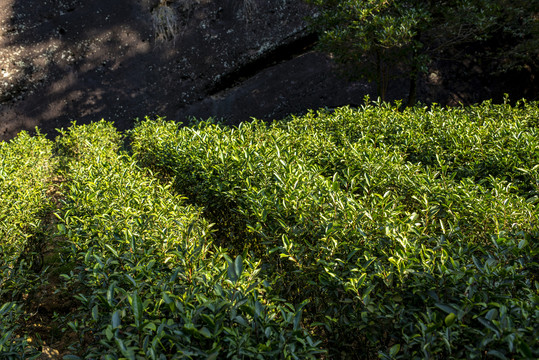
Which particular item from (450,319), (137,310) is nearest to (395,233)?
(450,319)

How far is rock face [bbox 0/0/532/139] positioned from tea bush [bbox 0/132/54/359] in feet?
19.1

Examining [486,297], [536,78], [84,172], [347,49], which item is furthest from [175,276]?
[536,78]

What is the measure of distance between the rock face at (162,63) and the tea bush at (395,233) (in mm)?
6241

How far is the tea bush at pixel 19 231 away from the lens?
289 cm

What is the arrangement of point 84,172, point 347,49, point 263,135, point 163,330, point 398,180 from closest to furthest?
1. point 163,330
2. point 398,180
3. point 84,172
4. point 263,135
5. point 347,49

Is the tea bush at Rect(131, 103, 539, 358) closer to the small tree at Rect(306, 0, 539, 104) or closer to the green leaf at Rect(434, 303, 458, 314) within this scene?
→ the green leaf at Rect(434, 303, 458, 314)

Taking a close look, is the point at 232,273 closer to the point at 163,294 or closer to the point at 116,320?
the point at 163,294

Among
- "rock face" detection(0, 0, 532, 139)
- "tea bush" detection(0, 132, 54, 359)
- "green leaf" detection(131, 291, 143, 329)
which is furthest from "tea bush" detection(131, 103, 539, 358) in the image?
"rock face" detection(0, 0, 532, 139)

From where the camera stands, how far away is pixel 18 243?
342 cm

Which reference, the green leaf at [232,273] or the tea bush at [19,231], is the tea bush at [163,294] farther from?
the tea bush at [19,231]

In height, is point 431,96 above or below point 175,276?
below

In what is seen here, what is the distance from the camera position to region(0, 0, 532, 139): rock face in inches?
400

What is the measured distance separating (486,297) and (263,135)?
3780mm

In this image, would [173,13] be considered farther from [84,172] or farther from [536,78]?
[536,78]
